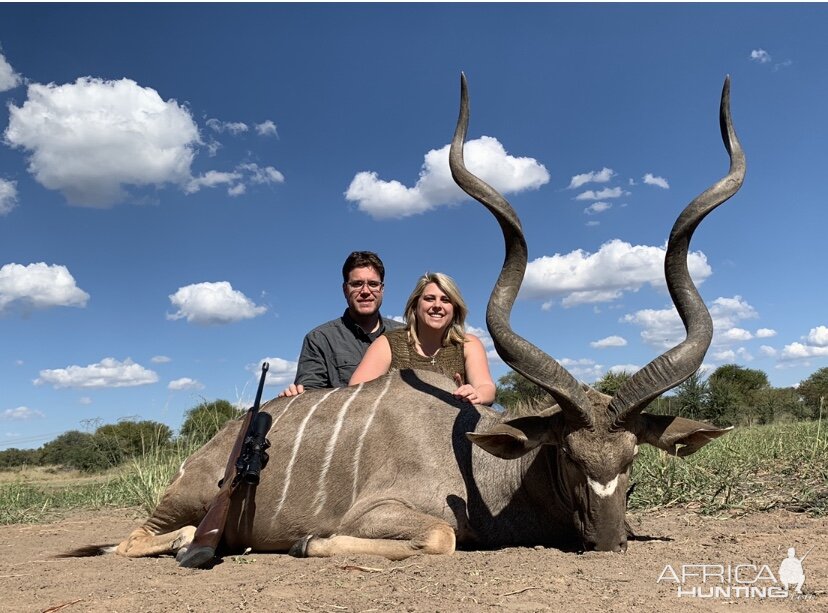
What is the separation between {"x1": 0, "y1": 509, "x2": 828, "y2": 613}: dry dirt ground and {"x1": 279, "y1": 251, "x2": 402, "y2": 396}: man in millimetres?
2073

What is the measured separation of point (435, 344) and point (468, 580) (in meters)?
2.26

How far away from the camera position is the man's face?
6.01 m

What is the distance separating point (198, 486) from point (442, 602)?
2306mm

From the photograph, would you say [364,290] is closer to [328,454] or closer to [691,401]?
[328,454]

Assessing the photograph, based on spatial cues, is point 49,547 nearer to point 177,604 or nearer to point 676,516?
point 177,604

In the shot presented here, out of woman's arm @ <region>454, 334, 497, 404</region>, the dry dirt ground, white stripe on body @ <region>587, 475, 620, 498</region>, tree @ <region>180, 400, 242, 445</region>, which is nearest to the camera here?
the dry dirt ground

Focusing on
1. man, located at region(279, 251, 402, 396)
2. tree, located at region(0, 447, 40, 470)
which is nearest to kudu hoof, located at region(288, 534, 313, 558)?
man, located at region(279, 251, 402, 396)

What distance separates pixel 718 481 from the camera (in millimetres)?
5184

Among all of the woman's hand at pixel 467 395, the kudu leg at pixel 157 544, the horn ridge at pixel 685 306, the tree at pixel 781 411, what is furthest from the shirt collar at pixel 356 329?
the tree at pixel 781 411

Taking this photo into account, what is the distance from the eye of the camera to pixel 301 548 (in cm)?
398

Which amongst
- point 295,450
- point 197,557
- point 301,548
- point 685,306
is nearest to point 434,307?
point 295,450

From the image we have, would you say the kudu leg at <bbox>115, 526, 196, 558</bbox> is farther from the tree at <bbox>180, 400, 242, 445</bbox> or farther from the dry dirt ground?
the tree at <bbox>180, 400, 242, 445</bbox>

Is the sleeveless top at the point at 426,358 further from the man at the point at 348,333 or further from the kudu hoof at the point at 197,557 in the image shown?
the kudu hoof at the point at 197,557

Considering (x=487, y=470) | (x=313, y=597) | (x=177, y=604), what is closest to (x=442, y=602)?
(x=313, y=597)
